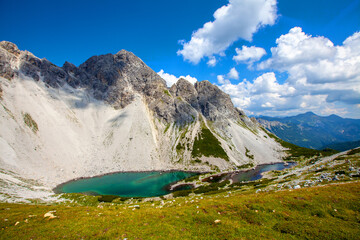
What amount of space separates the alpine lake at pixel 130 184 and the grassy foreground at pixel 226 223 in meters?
63.6

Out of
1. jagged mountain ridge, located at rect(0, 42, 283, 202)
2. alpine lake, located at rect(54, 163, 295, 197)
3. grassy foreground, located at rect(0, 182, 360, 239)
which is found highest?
jagged mountain ridge, located at rect(0, 42, 283, 202)

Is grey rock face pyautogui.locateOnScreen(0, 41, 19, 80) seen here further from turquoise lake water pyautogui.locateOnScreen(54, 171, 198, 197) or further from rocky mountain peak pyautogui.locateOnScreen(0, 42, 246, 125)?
turquoise lake water pyautogui.locateOnScreen(54, 171, 198, 197)

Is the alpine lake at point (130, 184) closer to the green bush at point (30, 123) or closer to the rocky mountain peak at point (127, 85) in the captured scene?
the green bush at point (30, 123)

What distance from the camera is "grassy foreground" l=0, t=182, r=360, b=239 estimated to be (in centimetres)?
1276

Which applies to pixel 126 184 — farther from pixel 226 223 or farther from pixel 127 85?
pixel 127 85

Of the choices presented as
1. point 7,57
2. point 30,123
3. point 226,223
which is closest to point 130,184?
point 30,123

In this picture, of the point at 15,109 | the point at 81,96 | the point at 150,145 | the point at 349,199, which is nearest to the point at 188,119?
the point at 150,145

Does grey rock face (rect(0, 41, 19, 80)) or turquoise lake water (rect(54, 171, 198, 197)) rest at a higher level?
grey rock face (rect(0, 41, 19, 80))

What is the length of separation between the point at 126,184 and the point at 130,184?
231 cm

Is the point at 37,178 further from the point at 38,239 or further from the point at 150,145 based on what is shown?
the point at 38,239

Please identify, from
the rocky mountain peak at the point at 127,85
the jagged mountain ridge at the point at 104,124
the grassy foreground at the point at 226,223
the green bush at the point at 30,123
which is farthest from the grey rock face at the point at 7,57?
the grassy foreground at the point at 226,223

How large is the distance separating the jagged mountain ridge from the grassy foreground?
8216 centimetres

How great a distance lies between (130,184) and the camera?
3472 inches

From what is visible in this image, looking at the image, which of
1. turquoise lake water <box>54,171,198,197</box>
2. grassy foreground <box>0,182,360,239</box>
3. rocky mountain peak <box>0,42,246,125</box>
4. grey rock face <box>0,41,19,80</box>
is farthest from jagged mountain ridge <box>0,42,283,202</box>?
grassy foreground <box>0,182,360,239</box>
